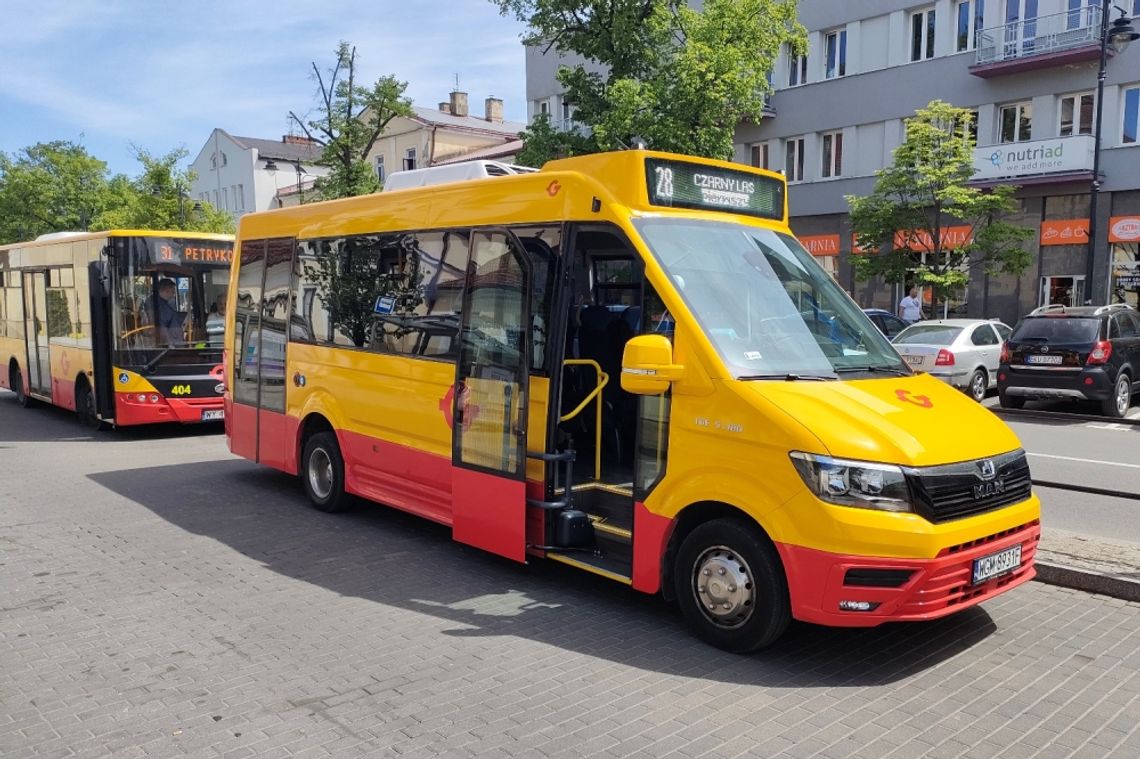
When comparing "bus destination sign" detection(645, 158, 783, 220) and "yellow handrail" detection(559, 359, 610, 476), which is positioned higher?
"bus destination sign" detection(645, 158, 783, 220)

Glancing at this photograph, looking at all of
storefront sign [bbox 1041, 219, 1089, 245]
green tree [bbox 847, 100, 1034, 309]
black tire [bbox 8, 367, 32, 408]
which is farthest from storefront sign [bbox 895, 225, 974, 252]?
black tire [bbox 8, 367, 32, 408]

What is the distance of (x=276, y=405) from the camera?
895 cm

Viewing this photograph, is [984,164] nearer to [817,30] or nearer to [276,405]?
[817,30]

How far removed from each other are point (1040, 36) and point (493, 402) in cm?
2643

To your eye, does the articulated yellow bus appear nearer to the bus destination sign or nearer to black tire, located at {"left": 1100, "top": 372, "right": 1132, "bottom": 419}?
the bus destination sign

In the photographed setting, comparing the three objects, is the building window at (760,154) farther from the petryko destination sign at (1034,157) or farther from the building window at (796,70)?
the petryko destination sign at (1034,157)

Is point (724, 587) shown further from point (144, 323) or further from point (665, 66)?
point (665, 66)

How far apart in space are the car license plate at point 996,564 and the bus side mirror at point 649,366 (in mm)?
1855

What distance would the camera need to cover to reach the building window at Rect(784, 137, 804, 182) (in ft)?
109

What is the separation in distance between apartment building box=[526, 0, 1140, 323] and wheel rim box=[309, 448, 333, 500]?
20.2m

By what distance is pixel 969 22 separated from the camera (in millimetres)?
27797

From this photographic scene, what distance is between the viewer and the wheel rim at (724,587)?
4.77 meters

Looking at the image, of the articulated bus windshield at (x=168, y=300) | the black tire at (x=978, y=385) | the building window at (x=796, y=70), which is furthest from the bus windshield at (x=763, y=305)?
the building window at (x=796, y=70)

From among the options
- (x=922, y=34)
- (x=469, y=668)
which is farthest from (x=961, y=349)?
(x=922, y=34)
